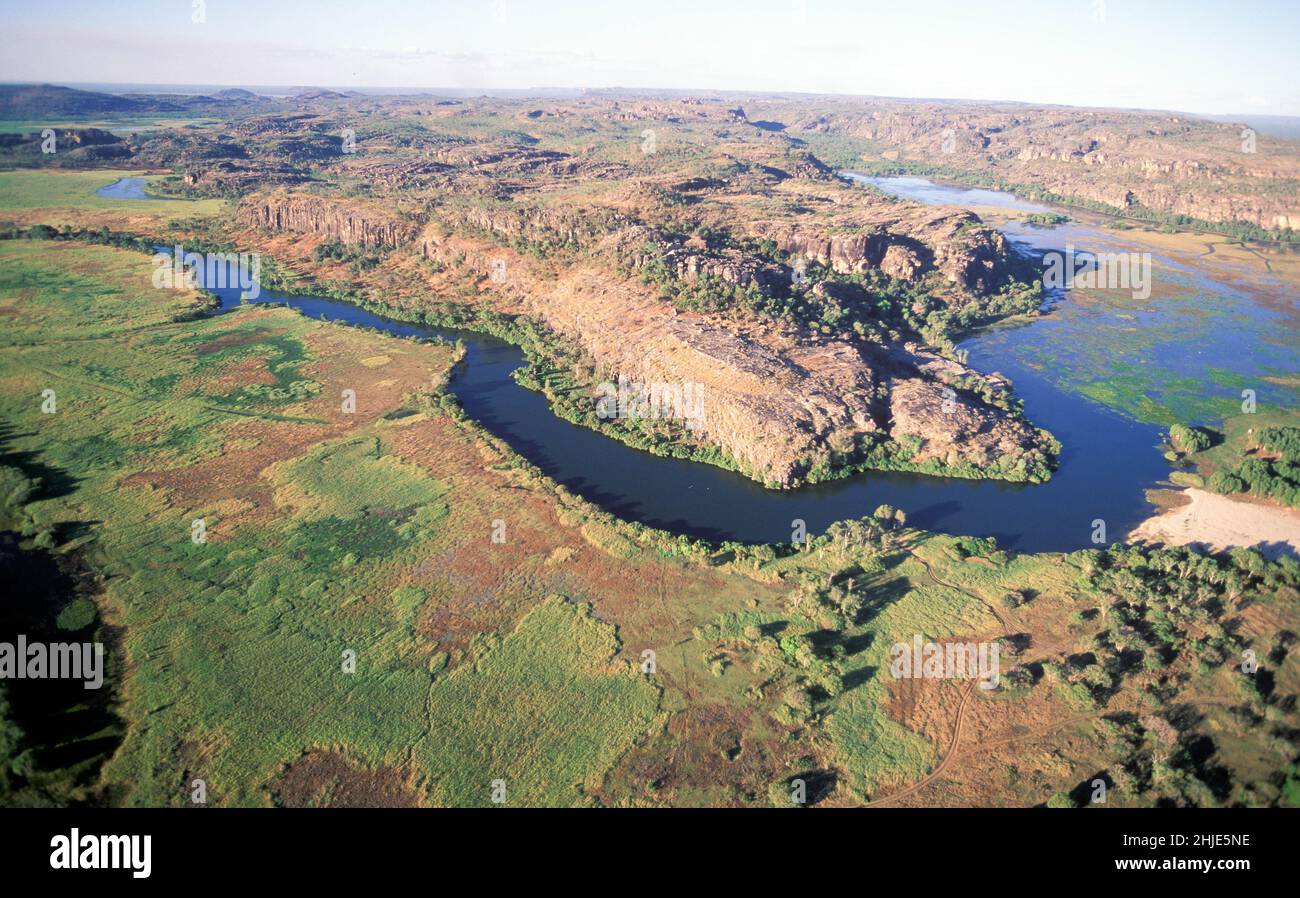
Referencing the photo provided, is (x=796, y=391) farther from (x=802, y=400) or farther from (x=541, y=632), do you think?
(x=541, y=632)

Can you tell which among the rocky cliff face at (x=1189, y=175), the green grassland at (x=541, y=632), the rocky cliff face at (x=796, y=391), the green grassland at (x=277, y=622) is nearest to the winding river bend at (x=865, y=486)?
the rocky cliff face at (x=796, y=391)

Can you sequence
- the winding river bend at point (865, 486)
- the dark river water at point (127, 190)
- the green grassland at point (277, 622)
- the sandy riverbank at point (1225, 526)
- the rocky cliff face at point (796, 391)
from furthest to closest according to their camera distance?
the dark river water at point (127, 190) < the rocky cliff face at point (796, 391) < the winding river bend at point (865, 486) < the sandy riverbank at point (1225, 526) < the green grassland at point (277, 622)

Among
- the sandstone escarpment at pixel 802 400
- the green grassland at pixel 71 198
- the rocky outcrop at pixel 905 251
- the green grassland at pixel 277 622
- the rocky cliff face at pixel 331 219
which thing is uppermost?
the green grassland at pixel 71 198

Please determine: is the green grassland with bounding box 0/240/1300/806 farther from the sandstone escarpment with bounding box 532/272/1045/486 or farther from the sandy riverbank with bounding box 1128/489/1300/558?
the sandstone escarpment with bounding box 532/272/1045/486

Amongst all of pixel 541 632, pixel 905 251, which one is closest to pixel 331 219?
pixel 905 251

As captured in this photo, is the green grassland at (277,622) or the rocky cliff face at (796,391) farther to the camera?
the rocky cliff face at (796,391)

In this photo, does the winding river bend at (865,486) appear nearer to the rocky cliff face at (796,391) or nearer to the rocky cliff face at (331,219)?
the rocky cliff face at (796,391)
